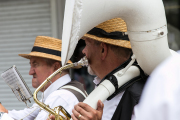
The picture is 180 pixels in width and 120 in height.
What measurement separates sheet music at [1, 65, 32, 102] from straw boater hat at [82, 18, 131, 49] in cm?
121

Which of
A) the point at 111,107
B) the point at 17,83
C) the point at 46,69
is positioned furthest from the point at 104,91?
the point at 46,69

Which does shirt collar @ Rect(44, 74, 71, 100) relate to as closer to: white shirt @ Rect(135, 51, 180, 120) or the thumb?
the thumb

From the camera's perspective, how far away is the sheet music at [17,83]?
2.48m

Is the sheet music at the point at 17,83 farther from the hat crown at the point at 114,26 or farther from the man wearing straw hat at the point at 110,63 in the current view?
the hat crown at the point at 114,26

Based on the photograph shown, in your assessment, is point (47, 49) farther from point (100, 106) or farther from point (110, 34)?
point (100, 106)

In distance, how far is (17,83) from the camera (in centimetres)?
254

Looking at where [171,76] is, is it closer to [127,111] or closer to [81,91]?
[127,111]

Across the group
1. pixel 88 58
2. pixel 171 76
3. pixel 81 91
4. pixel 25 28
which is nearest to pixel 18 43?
pixel 25 28

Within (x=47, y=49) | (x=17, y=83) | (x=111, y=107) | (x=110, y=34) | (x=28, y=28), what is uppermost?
(x=110, y=34)

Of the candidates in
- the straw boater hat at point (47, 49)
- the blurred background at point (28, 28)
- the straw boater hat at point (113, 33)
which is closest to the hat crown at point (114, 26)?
the straw boater hat at point (113, 33)

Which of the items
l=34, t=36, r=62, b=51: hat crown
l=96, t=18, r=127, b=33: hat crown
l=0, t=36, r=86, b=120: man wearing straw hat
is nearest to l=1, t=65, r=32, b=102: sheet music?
l=0, t=36, r=86, b=120: man wearing straw hat

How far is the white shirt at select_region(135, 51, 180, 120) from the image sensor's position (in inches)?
20.4

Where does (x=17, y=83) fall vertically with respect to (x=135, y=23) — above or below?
below

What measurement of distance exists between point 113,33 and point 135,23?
29cm
